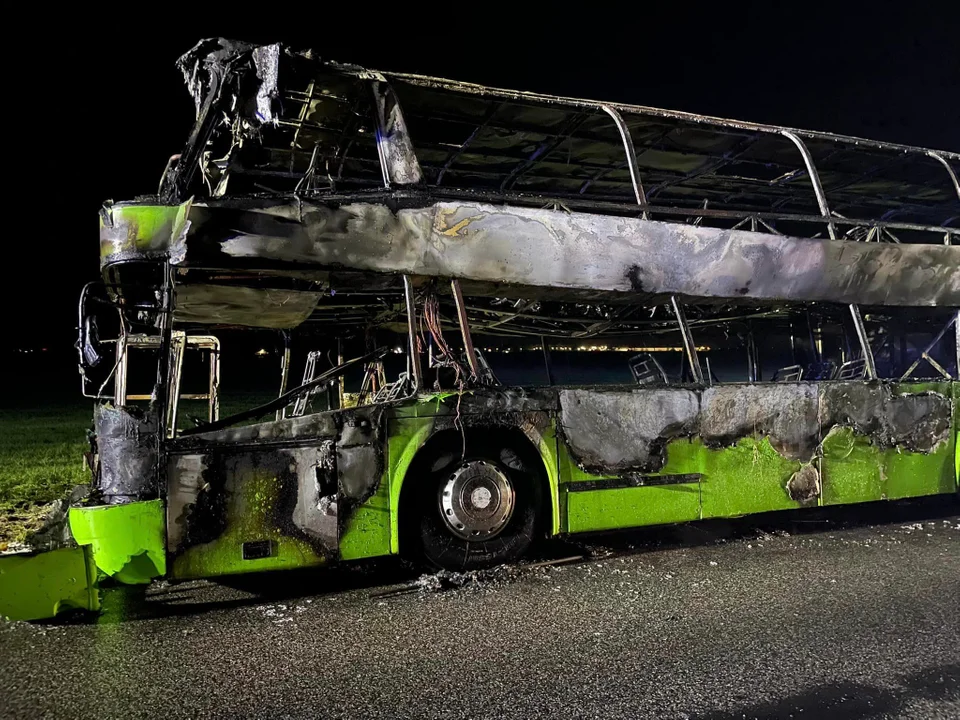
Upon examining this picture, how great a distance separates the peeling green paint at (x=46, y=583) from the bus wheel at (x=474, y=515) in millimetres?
2215

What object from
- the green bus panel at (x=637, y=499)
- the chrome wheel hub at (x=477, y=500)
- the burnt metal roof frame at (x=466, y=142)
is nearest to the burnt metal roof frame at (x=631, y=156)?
the burnt metal roof frame at (x=466, y=142)

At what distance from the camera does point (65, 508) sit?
26.7 ft

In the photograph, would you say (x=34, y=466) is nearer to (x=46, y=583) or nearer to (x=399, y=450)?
(x=46, y=583)

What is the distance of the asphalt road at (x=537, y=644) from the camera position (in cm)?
327

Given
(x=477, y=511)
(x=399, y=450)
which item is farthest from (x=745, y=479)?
(x=399, y=450)

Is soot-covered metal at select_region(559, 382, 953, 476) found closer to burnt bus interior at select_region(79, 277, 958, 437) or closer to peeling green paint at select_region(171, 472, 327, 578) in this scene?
burnt bus interior at select_region(79, 277, 958, 437)

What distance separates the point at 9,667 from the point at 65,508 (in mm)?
4898

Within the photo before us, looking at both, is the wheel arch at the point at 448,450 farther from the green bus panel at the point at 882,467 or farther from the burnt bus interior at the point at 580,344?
the green bus panel at the point at 882,467

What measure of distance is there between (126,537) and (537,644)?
2.58 metres

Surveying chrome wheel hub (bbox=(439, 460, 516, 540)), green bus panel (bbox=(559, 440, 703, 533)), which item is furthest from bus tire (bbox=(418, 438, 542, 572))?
green bus panel (bbox=(559, 440, 703, 533))

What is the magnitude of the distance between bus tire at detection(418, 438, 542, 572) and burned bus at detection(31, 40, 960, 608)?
18 millimetres

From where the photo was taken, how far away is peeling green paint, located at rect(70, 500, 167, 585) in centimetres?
429

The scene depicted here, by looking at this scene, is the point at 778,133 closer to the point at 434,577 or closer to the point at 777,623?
the point at 777,623

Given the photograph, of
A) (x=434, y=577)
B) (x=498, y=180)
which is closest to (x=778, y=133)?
(x=498, y=180)
